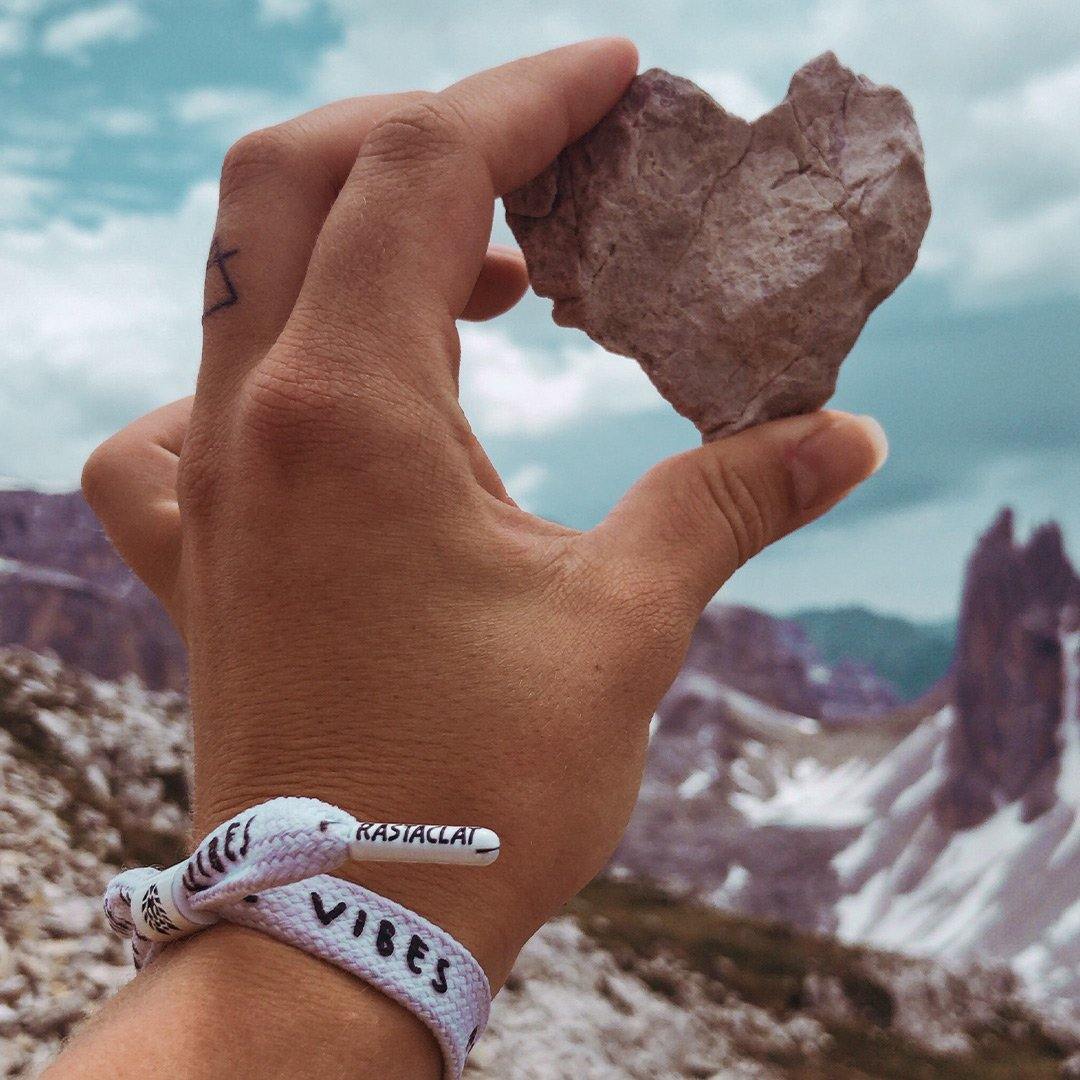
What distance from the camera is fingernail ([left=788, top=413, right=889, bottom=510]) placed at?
10.8ft

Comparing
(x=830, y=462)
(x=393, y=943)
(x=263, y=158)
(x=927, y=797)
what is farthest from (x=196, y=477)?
(x=927, y=797)

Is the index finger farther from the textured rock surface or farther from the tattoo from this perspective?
the textured rock surface

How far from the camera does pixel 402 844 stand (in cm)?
231

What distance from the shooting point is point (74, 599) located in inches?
1067

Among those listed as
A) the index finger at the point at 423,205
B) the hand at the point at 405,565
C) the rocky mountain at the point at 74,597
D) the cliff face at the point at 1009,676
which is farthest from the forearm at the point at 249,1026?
the cliff face at the point at 1009,676

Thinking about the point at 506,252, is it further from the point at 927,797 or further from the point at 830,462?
the point at 927,797

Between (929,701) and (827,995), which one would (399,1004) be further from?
(929,701)

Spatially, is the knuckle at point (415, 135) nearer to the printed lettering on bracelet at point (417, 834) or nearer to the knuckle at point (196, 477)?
the knuckle at point (196, 477)

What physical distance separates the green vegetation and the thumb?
12.6 feet

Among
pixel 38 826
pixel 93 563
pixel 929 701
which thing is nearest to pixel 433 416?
pixel 38 826

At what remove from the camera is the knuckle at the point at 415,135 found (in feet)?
9.32

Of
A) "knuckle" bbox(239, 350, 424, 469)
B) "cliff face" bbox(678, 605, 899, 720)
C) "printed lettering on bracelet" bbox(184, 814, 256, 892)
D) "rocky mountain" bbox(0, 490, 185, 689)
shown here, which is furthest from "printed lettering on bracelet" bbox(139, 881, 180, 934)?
"cliff face" bbox(678, 605, 899, 720)

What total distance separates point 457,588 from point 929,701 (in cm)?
4418

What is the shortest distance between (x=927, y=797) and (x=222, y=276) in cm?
4063
